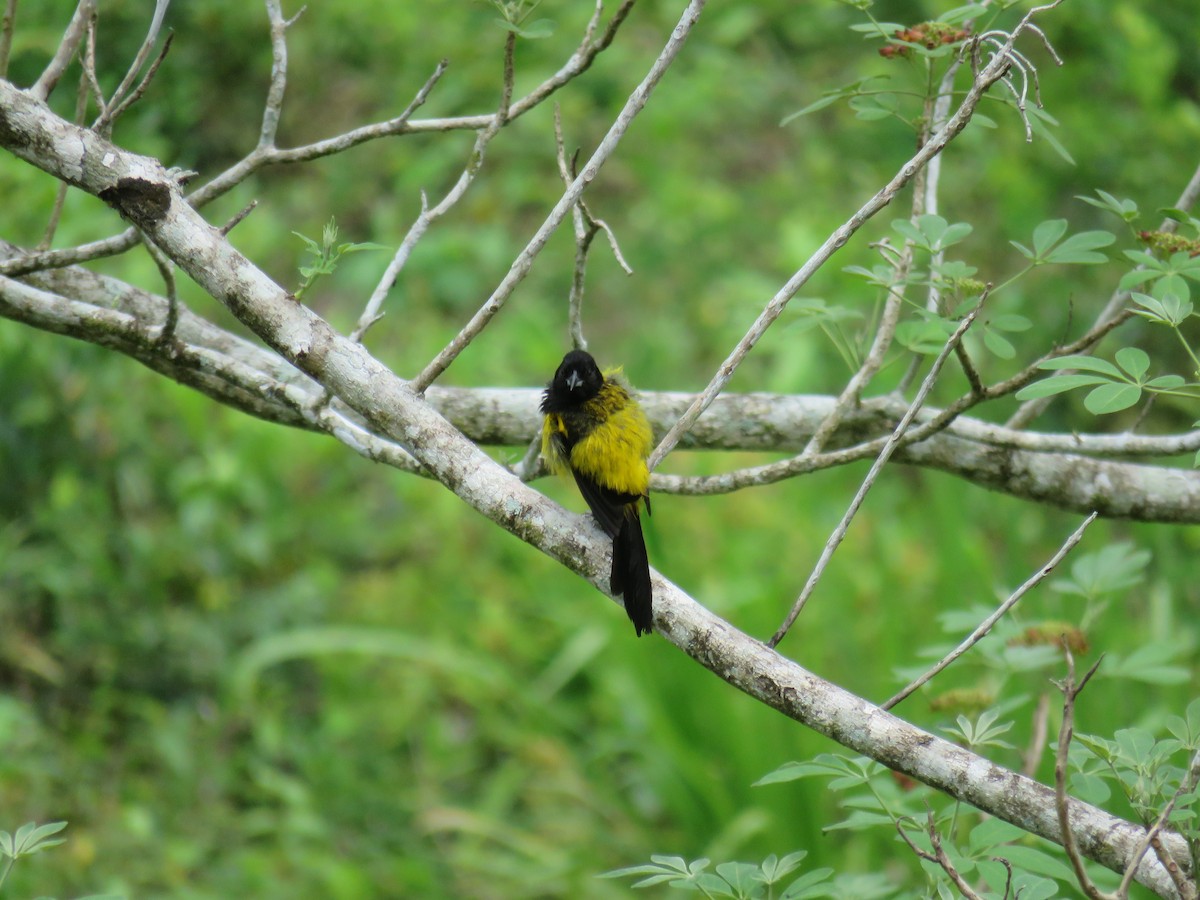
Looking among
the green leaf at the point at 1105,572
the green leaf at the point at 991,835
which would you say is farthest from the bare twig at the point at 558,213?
the green leaf at the point at 1105,572

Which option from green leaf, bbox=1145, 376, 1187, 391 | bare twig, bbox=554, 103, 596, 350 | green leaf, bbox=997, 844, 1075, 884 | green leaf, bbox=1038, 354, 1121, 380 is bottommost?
green leaf, bbox=997, 844, 1075, 884

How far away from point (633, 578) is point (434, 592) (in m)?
3.77

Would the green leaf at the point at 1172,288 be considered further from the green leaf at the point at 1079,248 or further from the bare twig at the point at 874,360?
the bare twig at the point at 874,360

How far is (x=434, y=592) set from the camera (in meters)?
5.69

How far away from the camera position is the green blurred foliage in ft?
14.4

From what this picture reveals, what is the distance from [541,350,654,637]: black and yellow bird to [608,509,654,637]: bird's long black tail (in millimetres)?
394

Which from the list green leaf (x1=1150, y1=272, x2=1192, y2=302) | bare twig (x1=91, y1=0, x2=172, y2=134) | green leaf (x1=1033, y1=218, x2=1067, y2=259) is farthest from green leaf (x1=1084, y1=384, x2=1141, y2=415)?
bare twig (x1=91, y1=0, x2=172, y2=134)

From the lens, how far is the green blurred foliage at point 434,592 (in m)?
4.38

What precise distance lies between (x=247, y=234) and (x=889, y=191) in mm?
4636

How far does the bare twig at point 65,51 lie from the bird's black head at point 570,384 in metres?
1.27

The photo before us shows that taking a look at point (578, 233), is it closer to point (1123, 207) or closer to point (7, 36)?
point (1123, 207)

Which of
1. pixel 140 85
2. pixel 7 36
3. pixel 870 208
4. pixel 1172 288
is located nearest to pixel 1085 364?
pixel 1172 288

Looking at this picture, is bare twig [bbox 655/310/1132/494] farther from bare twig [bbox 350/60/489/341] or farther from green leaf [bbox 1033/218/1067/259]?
bare twig [bbox 350/60/489/341]

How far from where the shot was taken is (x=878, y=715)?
1.74m
